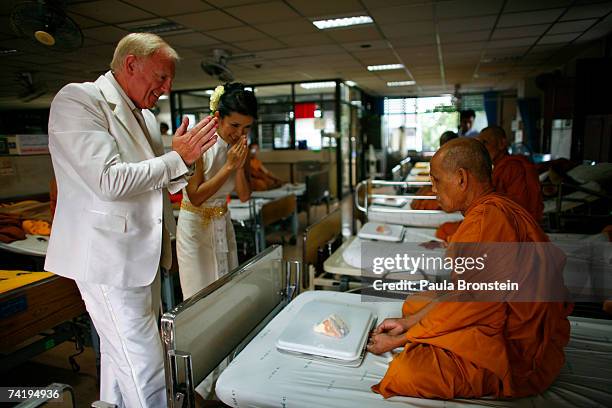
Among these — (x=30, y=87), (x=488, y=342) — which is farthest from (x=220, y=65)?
(x=488, y=342)

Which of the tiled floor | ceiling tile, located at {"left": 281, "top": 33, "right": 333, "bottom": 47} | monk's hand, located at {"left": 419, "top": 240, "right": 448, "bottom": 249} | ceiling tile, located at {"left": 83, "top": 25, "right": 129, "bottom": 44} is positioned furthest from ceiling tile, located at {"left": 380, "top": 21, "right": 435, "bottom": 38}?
the tiled floor

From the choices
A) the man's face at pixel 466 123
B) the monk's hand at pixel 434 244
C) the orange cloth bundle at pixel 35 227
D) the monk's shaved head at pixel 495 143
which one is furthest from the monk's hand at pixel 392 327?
the man's face at pixel 466 123

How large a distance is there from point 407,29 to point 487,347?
489cm

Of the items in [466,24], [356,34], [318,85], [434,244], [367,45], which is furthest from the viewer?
[318,85]

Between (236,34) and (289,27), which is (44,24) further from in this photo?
(289,27)

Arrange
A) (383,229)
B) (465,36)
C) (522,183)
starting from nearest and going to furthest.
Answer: (522,183) → (383,229) → (465,36)

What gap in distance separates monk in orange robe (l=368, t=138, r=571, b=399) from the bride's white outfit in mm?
1149

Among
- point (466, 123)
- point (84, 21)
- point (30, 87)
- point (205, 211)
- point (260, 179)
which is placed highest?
point (84, 21)

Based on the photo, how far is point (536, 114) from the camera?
991 centimetres

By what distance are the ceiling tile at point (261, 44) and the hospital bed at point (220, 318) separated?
14.1ft

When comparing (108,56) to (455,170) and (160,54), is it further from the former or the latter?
(455,170)

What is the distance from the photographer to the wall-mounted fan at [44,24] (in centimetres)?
332

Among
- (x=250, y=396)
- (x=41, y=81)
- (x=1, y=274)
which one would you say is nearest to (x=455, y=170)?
(x=250, y=396)

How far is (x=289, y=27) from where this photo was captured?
4965 millimetres
